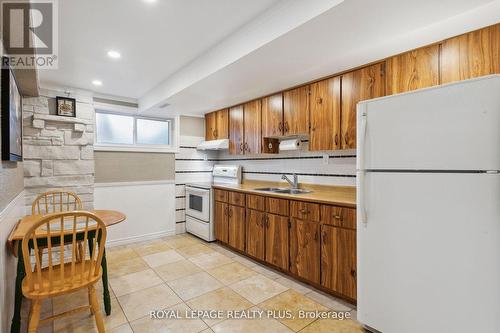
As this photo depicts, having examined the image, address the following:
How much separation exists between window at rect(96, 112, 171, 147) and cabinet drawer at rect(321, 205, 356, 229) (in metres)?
3.17

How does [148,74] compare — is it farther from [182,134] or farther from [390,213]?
[390,213]

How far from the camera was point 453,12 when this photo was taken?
4.90 feet

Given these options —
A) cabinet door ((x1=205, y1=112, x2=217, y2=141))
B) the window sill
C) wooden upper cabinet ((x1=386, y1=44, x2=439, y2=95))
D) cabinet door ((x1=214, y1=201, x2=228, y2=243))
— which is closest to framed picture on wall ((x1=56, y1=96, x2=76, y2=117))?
the window sill

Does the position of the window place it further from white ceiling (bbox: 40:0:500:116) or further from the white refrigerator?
the white refrigerator

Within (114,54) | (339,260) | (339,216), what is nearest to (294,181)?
(339,216)

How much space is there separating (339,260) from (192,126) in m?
3.41

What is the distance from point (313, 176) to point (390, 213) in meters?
1.49

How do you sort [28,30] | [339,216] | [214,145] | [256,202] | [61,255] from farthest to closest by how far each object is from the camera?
[214,145] → [256,202] → [339,216] → [61,255] → [28,30]

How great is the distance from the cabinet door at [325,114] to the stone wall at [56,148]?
311cm

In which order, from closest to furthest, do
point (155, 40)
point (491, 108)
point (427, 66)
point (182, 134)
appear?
1. point (491, 108)
2. point (427, 66)
3. point (155, 40)
4. point (182, 134)

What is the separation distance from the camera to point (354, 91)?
2418 mm

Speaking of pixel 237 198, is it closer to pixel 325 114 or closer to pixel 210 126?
pixel 325 114

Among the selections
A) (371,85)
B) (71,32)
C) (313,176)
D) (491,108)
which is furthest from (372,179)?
(71,32)

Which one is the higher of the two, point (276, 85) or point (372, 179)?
point (276, 85)
